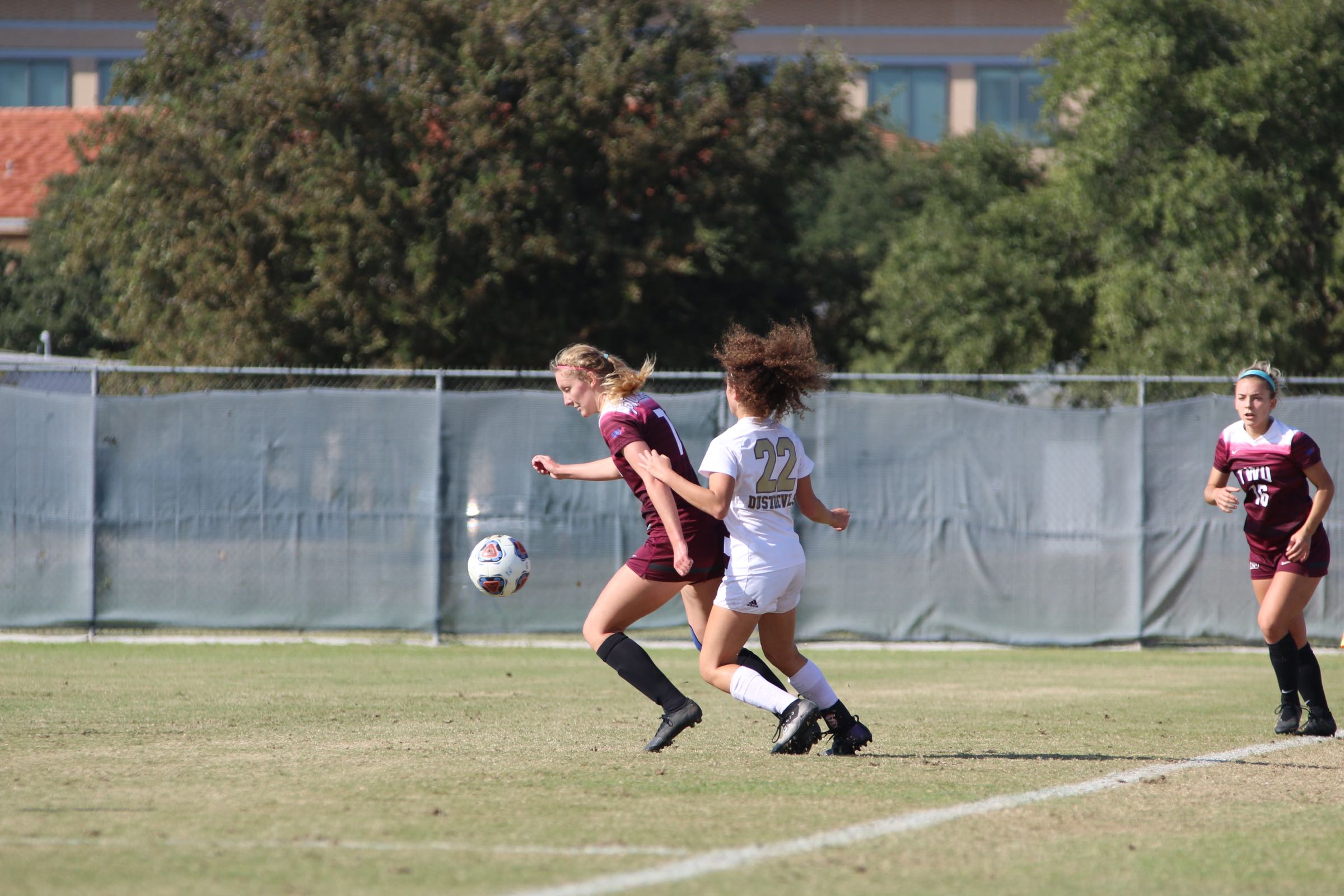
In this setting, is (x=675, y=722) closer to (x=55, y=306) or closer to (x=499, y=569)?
(x=499, y=569)

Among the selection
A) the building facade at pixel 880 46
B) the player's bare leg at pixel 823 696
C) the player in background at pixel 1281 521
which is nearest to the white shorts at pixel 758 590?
the player's bare leg at pixel 823 696

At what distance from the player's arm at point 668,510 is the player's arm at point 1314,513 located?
11.8 feet

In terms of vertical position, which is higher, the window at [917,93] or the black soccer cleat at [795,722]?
the window at [917,93]

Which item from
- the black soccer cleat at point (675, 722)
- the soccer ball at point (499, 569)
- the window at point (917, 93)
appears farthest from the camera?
the window at point (917, 93)

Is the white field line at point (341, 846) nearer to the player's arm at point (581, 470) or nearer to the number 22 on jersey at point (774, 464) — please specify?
the number 22 on jersey at point (774, 464)

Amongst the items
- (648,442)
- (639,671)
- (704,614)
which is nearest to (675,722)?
(639,671)

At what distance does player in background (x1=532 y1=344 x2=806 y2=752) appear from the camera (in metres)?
6.86

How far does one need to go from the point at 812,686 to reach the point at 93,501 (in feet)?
28.5

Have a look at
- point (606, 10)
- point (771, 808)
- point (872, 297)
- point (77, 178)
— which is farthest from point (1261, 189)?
point (77, 178)

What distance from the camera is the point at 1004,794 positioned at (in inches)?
241

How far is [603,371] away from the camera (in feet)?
23.3

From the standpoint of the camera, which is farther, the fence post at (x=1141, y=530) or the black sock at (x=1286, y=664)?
the fence post at (x=1141, y=530)

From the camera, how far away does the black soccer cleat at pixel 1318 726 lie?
8.33 meters

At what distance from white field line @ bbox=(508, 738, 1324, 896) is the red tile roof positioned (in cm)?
3607
